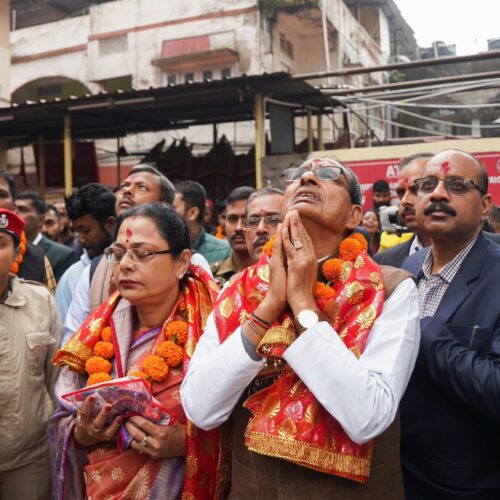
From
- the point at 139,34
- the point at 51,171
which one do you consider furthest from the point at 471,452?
the point at 139,34

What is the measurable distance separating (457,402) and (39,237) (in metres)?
3.61

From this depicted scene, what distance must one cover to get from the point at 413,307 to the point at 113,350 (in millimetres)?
1245

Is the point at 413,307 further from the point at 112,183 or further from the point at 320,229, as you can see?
the point at 112,183

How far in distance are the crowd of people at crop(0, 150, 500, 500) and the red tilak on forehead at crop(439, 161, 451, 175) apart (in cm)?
1

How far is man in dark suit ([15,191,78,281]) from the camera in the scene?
4.39 metres

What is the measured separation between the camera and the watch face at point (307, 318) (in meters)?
1.60

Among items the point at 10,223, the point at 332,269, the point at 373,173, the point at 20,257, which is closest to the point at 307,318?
the point at 332,269

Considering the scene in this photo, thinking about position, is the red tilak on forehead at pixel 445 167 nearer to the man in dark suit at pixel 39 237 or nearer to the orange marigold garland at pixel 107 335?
the orange marigold garland at pixel 107 335

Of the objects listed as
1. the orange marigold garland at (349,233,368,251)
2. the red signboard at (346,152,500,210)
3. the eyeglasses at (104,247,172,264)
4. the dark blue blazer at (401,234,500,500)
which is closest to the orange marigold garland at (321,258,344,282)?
the orange marigold garland at (349,233,368,251)

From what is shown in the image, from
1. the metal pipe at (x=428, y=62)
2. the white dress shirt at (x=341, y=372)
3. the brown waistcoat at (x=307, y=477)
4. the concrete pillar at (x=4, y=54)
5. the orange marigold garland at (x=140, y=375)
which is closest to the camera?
the white dress shirt at (x=341, y=372)

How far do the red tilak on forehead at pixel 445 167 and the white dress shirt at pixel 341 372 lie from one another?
2.25 ft

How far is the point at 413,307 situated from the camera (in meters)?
1.73

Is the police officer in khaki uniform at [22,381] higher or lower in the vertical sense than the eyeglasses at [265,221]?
lower

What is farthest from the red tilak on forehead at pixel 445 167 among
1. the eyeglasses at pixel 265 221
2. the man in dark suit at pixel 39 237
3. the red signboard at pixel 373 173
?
the red signboard at pixel 373 173
